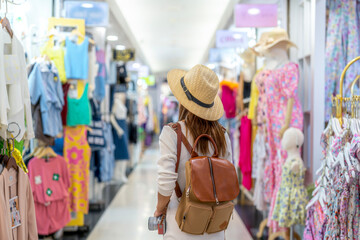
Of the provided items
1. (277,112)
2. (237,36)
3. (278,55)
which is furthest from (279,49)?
(237,36)

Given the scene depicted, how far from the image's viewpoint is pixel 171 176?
2.13 metres

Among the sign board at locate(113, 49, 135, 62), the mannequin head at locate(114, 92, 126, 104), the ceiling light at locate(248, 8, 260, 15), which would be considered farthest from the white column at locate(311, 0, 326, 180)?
the sign board at locate(113, 49, 135, 62)

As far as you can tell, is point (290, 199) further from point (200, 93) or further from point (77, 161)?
point (77, 161)

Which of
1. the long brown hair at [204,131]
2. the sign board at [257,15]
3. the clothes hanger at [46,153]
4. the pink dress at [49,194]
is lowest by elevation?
the pink dress at [49,194]

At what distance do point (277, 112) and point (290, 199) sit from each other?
0.94m

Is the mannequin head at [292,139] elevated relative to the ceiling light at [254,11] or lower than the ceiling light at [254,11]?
lower

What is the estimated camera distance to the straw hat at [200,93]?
2.22 m

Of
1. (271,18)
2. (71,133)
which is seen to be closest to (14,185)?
(71,133)

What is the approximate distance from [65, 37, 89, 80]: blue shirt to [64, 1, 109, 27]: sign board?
657 mm

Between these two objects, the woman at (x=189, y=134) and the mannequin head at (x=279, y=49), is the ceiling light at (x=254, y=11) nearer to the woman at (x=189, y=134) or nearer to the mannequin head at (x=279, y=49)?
the mannequin head at (x=279, y=49)

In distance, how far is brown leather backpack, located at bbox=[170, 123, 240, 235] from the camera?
6.66ft

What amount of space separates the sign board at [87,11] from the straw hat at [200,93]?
3.07 meters

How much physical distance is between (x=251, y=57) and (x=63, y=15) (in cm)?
253

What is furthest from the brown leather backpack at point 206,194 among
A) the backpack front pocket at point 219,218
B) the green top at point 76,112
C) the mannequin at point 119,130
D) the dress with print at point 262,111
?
the mannequin at point 119,130
